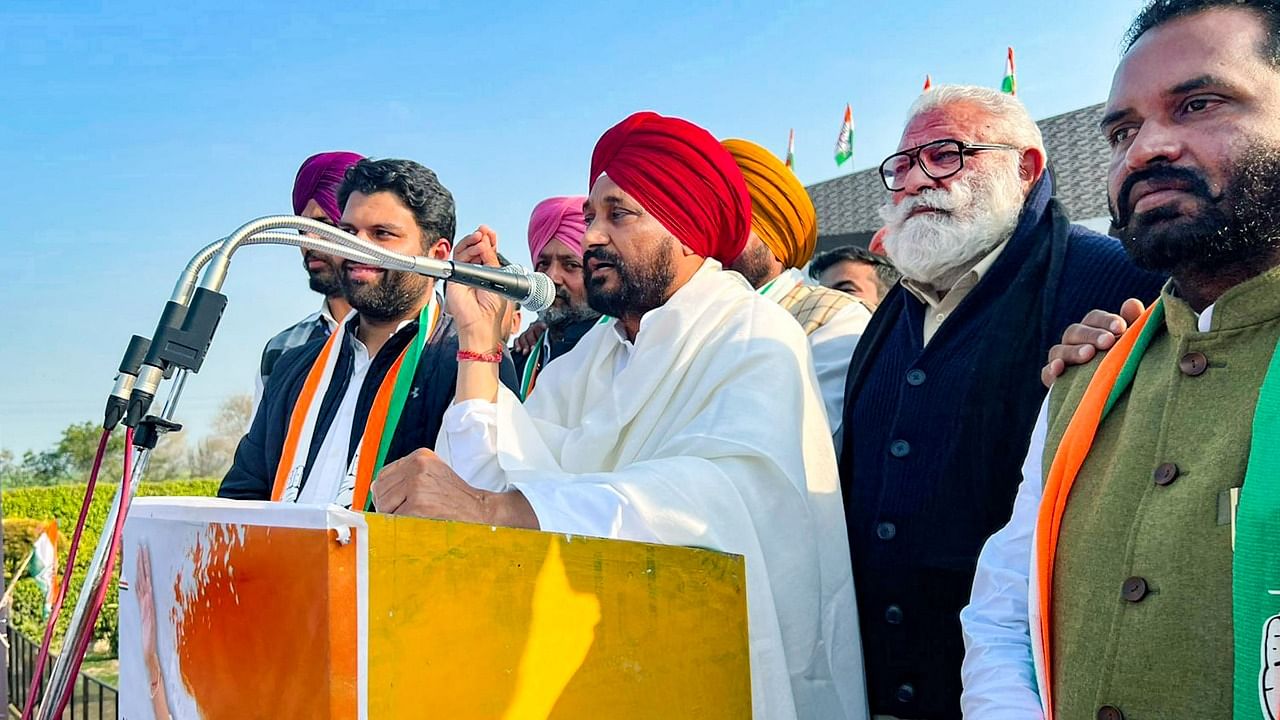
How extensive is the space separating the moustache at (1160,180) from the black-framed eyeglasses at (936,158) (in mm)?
1015

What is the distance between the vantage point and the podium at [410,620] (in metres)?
1.24

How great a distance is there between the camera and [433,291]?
3.76 metres

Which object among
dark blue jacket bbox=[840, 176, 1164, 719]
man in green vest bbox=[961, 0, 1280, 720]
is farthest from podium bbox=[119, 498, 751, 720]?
dark blue jacket bbox=[840, 176, 1164, 719]

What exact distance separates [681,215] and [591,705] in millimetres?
1784

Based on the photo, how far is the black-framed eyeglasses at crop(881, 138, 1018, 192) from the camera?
2713 mm

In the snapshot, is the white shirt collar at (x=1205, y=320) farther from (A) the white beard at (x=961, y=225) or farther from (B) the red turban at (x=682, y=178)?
(B) the red turban at (x=682, y=178)

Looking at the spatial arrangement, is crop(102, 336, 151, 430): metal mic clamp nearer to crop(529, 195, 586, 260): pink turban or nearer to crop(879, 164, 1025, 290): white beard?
crop(879, 164, 1025, 290): white beard

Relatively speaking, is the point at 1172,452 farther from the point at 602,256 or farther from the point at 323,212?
the point at 323,212

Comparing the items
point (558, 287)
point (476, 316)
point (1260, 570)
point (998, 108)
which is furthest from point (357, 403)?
point (1260, 570)

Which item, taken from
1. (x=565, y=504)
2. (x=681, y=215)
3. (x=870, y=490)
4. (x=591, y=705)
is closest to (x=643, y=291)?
(x=681, y=215)

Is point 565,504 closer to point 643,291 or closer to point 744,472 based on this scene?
point 744,472

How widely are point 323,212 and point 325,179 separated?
0.15 meters

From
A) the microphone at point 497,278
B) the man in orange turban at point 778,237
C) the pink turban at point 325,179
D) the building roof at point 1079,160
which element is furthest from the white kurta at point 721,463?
the building roof at point 1079,160

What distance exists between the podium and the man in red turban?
0.29m
